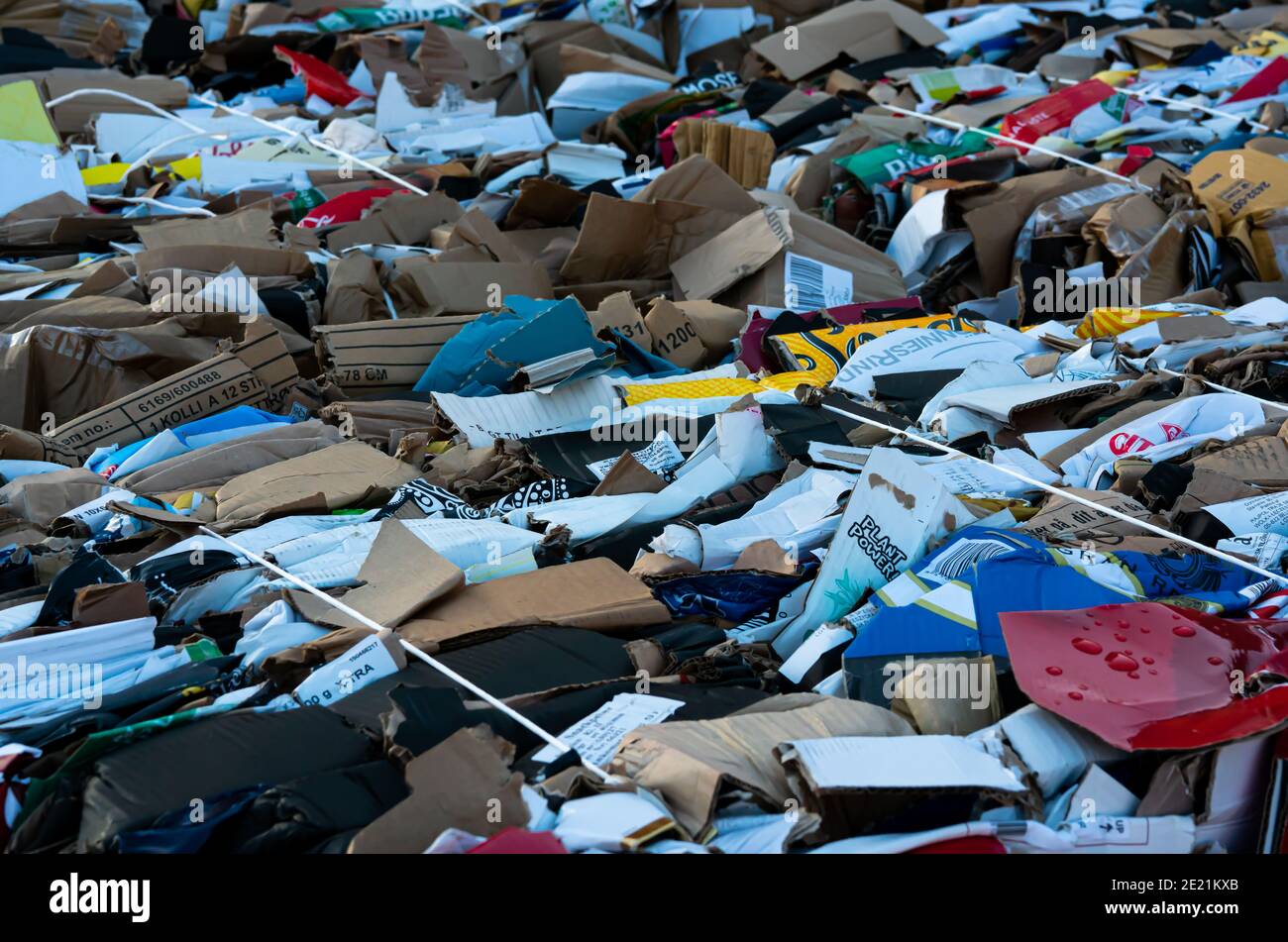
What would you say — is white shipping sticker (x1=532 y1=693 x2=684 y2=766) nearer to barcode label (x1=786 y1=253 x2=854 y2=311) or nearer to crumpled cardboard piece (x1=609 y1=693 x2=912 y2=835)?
crumpled cardboard piece (x1=609 y1=693 x2=912 y2=835)

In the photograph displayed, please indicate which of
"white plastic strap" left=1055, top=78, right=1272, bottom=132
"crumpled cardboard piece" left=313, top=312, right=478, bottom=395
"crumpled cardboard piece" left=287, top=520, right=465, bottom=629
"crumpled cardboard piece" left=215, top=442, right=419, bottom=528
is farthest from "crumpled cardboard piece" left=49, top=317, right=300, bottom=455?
"white plastic strap" left=1055, top=78, right=1272, bottom=132

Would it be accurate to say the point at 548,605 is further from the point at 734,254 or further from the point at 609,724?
the point at 734,254

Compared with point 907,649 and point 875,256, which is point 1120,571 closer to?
point 907,649

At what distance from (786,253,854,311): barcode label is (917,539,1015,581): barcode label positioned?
234 cm

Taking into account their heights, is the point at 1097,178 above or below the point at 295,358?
above

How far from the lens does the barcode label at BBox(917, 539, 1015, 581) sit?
2.98 metres

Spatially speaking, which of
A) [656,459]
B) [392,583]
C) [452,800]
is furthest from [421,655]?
[656,459]

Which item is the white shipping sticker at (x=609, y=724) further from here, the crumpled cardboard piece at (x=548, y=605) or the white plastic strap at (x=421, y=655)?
the crumpled cardboard piece at (x=548, y=605)

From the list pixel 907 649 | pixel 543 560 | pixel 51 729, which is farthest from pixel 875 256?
pixel 51 729

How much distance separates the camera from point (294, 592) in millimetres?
2975

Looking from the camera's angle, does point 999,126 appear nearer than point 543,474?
No

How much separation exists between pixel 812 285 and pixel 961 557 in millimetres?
2442

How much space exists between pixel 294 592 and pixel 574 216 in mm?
3477

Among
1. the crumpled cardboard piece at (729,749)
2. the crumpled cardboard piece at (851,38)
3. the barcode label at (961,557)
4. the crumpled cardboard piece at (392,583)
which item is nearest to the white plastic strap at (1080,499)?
the barcode label at (961,557)
